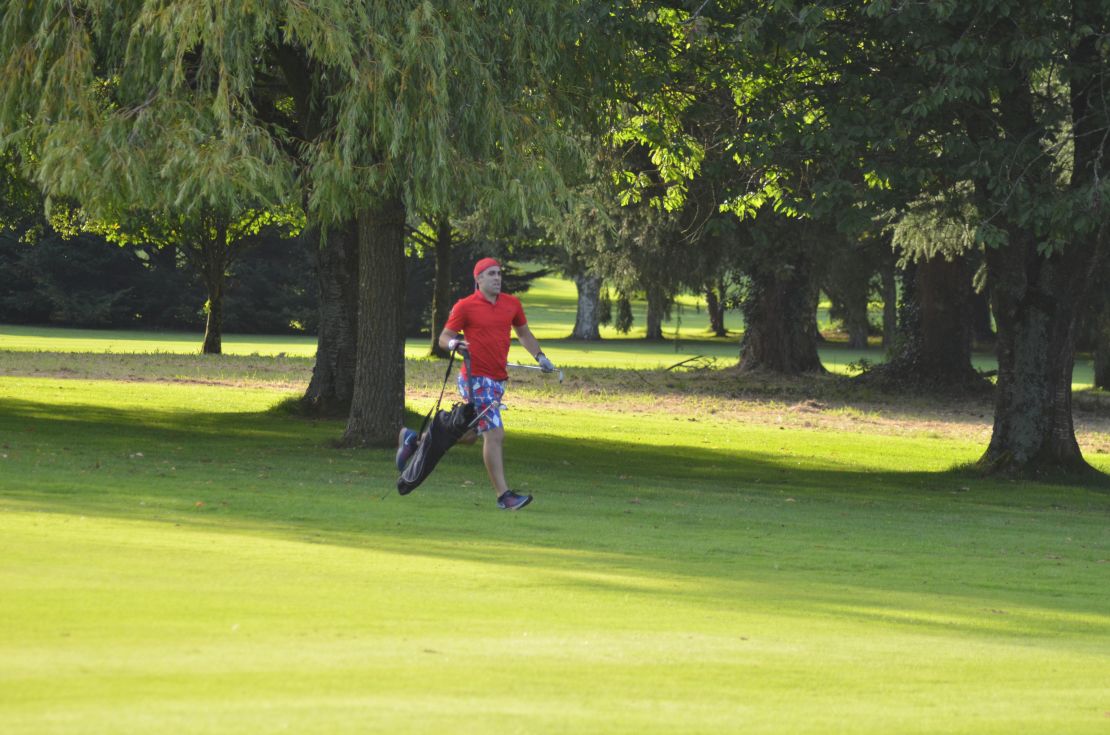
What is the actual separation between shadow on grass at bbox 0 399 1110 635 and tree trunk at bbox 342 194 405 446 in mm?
698

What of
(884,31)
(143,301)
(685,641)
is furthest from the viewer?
(143,301)

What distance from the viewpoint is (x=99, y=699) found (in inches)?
234

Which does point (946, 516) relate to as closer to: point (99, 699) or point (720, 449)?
point (720, 449)

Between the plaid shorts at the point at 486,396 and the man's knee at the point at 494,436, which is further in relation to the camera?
the man's knee at the point at 494,436

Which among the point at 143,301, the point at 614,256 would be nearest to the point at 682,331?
the point at 143,301

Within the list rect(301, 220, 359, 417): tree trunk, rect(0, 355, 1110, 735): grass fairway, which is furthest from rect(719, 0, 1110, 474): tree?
rect(301, 220, 359, 417): tree trunk

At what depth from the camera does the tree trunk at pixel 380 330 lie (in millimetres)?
21125

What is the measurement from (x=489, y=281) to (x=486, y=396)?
96cm

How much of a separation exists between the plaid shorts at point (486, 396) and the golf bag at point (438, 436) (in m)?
0.07

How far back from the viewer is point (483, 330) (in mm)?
13047

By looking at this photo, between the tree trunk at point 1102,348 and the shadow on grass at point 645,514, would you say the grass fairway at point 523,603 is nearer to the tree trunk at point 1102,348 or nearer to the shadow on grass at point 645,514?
the shadow on grass at point 645,514

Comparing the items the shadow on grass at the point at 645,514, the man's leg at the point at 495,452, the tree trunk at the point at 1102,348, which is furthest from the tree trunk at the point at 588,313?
the man's leg at the point at 495,452

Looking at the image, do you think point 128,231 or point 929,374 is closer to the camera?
point 929,374

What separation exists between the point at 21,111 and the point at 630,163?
60.9ft
